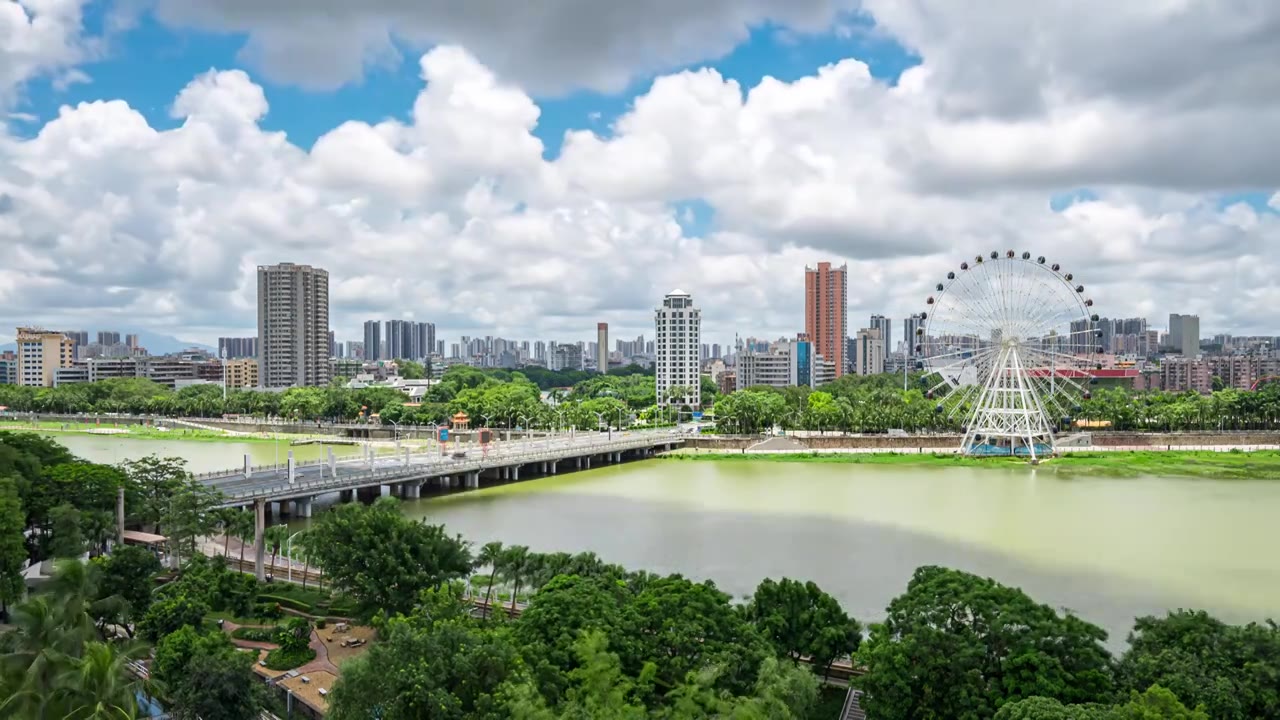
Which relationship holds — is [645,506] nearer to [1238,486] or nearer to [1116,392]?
[1238,486]

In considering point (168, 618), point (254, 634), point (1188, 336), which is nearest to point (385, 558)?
point (254, 634)

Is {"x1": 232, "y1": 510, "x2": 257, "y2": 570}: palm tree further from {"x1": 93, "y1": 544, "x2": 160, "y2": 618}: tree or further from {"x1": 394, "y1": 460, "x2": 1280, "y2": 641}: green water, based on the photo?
{"x1": 394, "y1": 460, "x2": 1280, "y2": 641}: green water

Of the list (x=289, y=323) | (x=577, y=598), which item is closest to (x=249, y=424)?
(x=289, y=323)

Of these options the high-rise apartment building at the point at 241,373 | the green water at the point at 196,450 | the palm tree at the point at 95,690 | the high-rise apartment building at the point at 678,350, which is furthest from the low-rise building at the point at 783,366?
the palm tree at the point at 95,690

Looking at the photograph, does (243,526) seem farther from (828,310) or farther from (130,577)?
(828,310)

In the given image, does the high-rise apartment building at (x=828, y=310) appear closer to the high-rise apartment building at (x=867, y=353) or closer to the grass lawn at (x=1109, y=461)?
the high-rise apartment building at (x=867, y=353)
